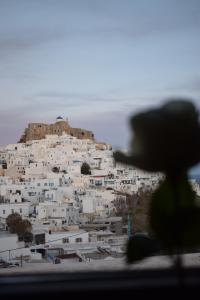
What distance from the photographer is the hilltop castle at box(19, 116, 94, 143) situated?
27.5 metres

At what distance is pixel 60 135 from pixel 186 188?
2691 cm

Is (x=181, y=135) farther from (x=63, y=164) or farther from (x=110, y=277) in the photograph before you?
(x=63, y=164)

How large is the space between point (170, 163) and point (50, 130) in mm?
27923

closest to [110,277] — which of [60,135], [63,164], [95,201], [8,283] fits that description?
[8,283]

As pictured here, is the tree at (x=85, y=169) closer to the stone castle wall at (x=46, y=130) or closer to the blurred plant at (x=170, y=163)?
the stone castle wall at (x=46, y=130)

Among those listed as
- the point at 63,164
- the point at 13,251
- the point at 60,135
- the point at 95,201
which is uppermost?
the point at 60,135

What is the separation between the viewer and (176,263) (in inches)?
15.1

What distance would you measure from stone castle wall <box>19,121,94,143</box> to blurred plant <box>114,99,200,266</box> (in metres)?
26.8

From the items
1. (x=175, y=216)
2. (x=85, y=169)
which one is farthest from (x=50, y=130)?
(x=175, y=216)

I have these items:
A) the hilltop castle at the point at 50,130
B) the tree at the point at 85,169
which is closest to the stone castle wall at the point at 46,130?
the hilltop castle at the point at 50,130

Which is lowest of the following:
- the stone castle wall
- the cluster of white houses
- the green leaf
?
the green leaf

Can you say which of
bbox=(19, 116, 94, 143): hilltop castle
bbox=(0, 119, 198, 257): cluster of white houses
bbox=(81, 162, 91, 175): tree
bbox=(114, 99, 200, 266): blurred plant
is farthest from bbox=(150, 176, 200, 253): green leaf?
bbox=(19, 116, 94, 143): hilltop castle

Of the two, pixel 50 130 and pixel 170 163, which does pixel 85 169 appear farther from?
pixel 170 163

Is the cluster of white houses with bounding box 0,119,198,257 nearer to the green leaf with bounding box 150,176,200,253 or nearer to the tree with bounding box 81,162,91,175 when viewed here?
the tree with bounding box 81,162,91,175
